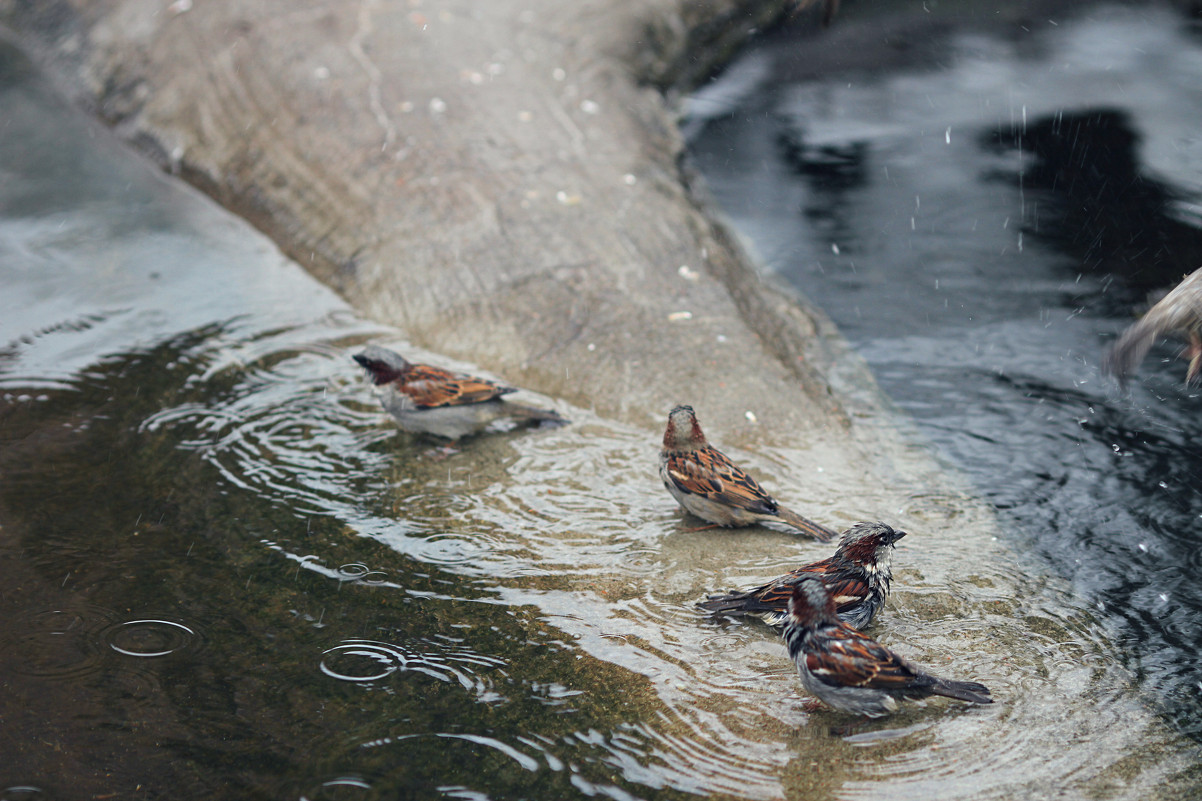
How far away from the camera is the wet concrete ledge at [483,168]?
6.91m

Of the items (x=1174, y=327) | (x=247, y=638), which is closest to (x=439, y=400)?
(x=247, y=638)

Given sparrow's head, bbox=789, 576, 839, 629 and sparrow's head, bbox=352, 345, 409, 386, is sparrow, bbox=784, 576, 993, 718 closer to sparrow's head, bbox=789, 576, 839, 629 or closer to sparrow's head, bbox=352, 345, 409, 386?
sparrow's head, bbox=789, 576, 839, 629

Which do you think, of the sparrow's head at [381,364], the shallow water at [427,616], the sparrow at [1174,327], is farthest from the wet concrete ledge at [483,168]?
the sparrow at [1174,327]

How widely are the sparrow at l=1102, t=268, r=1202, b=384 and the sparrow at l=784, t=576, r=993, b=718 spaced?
2012 millimetres

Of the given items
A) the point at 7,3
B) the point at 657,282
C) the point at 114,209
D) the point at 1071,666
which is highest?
the point at 7,3

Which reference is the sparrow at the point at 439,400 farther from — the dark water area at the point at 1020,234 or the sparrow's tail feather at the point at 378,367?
the dark water area at the point at 1020,234

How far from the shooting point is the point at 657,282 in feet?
24.2

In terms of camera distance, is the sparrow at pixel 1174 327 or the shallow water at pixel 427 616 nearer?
the shallow water at pixel 427 616

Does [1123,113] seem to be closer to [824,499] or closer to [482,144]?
[482,144]

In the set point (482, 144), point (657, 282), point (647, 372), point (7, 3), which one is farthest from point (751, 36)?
point (7, 3)

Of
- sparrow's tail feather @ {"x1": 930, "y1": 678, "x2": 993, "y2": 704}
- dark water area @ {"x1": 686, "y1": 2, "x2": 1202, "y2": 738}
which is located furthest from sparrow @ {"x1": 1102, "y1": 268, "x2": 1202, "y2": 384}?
sparrow's tail feather @ {"x1": 930, "y1": 678, "x2": 993, "y2": 704}

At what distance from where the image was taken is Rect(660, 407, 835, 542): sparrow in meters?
5.02

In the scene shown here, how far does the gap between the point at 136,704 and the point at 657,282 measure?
457cm

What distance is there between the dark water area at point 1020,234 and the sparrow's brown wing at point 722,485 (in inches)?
53.1
